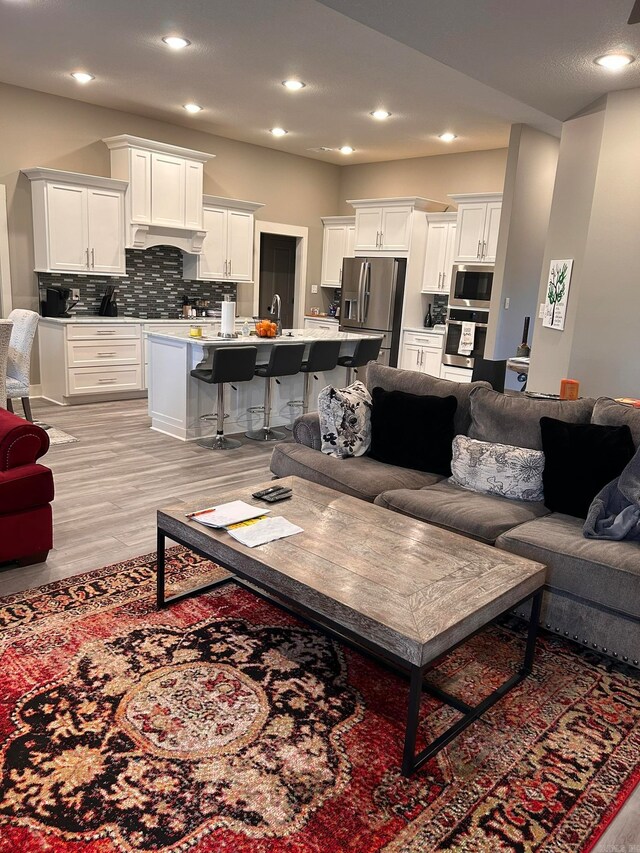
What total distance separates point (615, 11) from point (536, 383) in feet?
10.0

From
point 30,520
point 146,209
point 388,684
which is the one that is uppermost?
point 146,209

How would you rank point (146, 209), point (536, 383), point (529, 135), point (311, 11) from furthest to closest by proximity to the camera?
point (146, 209) < point (529, 135) < point (536, 383) < point (311, 11)

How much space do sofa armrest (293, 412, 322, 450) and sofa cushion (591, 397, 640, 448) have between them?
5.15 feet

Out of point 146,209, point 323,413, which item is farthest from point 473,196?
point 323,413

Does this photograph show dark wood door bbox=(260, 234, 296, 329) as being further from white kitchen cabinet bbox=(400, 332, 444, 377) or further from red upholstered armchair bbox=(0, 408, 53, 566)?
red upholstered armchair bbox=(0, 408, 53, 566)

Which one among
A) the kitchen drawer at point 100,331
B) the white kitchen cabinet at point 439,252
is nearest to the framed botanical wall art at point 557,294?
the white kitchen cabinet at point 439,252

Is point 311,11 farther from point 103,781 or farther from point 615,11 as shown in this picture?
point 103,781

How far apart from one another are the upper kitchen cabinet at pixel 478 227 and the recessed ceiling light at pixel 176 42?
12.8 feet

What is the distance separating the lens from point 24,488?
2930mm

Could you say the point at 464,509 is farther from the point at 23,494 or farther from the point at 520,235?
the point at 520,235

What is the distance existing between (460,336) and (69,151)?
490 cm

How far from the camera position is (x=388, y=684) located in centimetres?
237

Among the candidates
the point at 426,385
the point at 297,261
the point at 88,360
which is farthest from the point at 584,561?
the point at 297,261

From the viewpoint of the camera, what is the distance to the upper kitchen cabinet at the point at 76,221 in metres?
6.57
